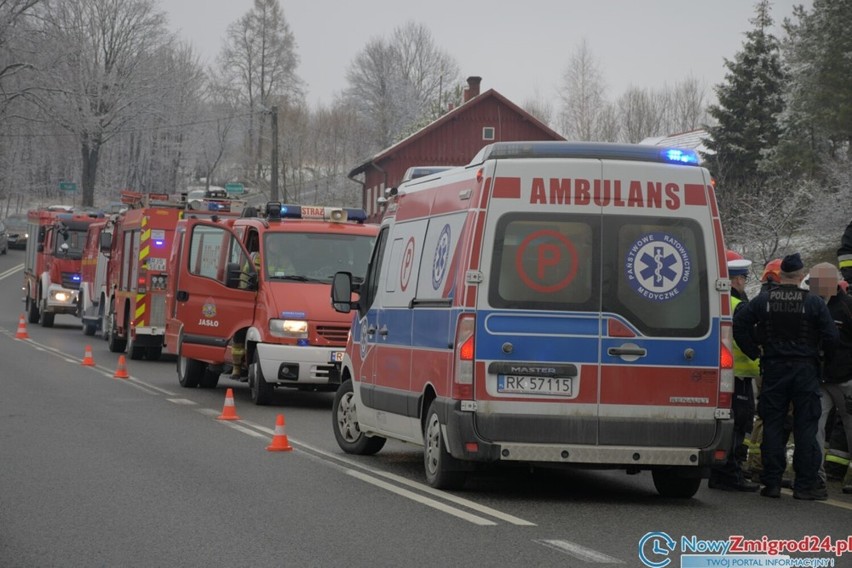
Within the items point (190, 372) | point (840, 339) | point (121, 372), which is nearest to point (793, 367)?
point (840, 339)

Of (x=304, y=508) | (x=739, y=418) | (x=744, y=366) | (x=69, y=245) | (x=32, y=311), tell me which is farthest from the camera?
(x=32, y=311)

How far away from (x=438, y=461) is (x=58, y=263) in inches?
1154

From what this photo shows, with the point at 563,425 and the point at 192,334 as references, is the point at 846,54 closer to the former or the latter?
the point at 192,334

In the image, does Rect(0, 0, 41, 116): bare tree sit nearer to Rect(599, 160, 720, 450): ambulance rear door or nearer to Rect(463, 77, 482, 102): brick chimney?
Rect(463, 77, 482, 102): brick chimney

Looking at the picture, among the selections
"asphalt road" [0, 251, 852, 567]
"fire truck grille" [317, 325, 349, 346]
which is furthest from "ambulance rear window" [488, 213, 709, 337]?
"fire truck grille" [317, 325, 349, 346]

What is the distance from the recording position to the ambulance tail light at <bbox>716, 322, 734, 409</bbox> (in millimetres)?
9703

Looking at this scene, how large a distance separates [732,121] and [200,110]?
62724 mm

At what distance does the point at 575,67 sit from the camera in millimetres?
97188

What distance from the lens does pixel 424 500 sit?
9641 mm

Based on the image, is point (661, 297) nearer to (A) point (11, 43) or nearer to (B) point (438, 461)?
(B) point (438, 461)

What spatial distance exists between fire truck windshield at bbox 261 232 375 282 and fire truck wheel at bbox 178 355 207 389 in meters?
2.68

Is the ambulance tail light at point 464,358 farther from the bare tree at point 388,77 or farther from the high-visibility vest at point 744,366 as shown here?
the bare tree at point 388,77

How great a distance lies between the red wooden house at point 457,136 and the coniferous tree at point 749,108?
17129 mm

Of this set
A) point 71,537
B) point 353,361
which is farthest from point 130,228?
point 71,537
